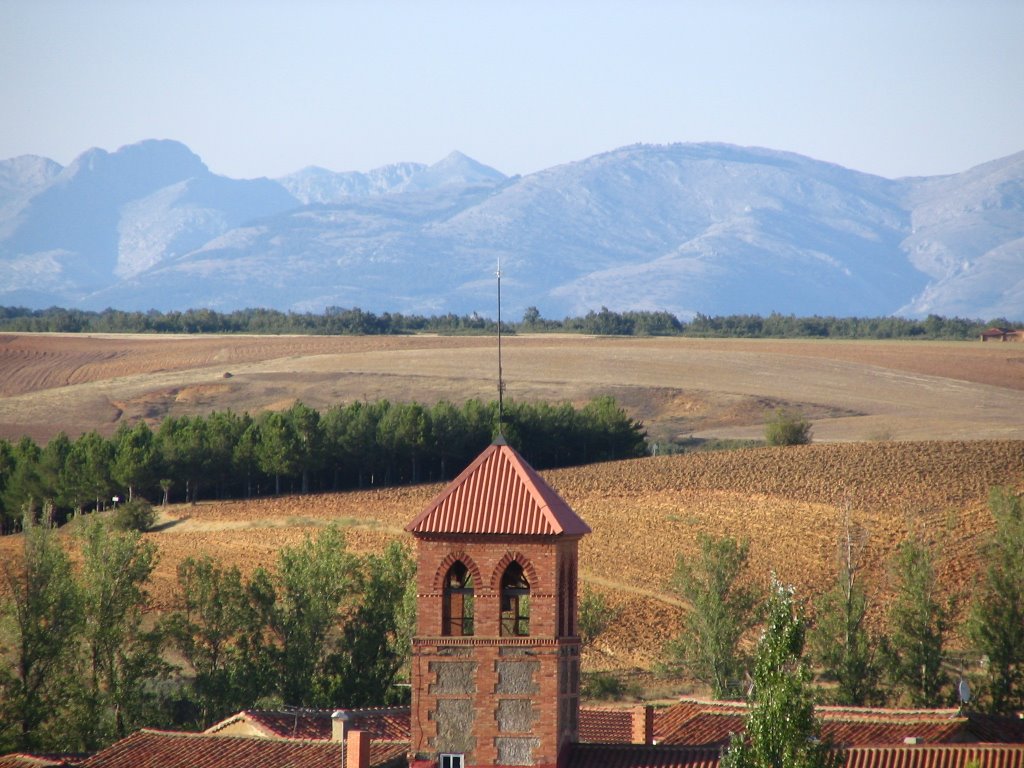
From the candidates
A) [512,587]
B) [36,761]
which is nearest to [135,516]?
[36,761]

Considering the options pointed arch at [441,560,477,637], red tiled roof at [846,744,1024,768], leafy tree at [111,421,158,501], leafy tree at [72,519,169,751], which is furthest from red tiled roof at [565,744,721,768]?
leafy tree at [111,421,158,501]

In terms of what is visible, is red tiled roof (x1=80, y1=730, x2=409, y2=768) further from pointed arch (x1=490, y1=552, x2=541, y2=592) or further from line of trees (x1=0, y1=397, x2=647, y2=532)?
line of trees (x1=0, y1=397, x2=647, y2=532)

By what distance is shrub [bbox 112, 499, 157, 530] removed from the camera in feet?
295

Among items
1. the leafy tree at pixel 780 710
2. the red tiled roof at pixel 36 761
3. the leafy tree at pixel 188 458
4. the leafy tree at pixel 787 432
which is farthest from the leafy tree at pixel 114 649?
the leafy tree at pixel 787 432

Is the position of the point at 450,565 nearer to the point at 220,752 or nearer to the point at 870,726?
the point at 220,752

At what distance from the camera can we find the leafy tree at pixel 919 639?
174 feet

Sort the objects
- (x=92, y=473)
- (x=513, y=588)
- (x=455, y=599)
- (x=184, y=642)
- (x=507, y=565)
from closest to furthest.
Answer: (x=507, y=565)
(x=513, y=588)
(x=455, y=599)
(x=184, y=642)
(x=92, y=473)

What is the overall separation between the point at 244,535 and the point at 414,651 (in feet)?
188

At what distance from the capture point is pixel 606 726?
136 ft

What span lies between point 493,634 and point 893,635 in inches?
1079

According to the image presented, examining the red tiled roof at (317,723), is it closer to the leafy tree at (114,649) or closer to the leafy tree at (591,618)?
the leafy tree at (114,649)

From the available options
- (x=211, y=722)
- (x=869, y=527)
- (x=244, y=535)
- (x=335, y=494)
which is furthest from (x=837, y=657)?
(x=335, y=494)

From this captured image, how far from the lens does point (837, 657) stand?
178 ft

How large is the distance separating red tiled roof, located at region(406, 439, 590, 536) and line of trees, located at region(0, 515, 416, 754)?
19.7 meters
